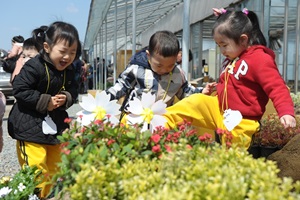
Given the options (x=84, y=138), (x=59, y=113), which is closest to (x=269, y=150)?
(x=59, y=113)

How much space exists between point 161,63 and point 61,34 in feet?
2.28

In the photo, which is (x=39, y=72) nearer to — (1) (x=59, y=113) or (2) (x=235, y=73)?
(1) (x=59, y=113)

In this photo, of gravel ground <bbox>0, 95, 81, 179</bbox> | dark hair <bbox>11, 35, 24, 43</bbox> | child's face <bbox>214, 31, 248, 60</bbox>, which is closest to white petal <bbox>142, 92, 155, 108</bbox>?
child's face <bbox>214, 31, 248, 60</bbox>

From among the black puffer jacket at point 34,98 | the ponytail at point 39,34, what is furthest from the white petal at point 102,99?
the ponytail at point 39,34

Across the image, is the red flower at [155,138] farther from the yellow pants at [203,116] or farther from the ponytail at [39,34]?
the ponytail at [39,34]

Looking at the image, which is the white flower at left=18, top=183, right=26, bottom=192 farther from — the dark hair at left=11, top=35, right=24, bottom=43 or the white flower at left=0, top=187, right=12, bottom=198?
the dark hair at left=11, top=35, right=24, bottom=43

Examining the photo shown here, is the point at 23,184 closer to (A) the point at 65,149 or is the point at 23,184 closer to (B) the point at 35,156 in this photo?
(B) the point at 35,156

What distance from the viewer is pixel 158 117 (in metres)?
2.38

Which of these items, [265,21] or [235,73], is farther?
[265,21]

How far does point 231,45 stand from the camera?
9.11ft

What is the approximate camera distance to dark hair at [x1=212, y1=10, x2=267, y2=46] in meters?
2.75

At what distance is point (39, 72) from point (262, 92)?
4.78 ft

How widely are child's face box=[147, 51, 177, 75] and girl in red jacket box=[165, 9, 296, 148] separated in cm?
35

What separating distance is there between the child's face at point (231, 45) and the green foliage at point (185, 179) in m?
1.22
